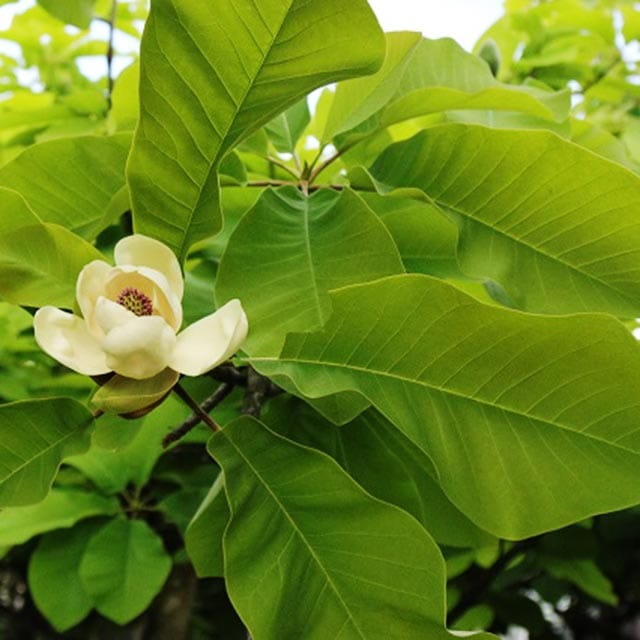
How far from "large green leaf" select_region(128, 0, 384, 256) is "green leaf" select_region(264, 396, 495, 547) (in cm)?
22

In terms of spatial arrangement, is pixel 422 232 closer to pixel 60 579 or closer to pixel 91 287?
pixel 91 287

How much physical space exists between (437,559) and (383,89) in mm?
358

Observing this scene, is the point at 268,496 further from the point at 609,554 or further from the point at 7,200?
the point at 609,554

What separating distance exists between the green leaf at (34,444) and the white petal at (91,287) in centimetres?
7

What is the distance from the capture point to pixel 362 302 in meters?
0.51

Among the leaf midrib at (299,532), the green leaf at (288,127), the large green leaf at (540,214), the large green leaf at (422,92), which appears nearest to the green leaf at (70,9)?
the green leaf at (288,127)

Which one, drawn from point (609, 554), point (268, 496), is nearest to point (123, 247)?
point (268, 496)

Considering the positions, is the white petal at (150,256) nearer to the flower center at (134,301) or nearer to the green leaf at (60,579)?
the flower center at (134,301)

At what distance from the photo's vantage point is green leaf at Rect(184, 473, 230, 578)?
2.08 ft

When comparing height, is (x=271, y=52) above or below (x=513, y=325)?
above

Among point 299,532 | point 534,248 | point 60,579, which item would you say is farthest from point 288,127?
point 60,579

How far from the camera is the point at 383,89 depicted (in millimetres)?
670

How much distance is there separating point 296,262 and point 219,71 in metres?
0.15

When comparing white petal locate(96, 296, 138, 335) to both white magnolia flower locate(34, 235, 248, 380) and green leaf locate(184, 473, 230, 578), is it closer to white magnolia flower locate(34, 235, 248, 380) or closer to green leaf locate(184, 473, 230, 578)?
white magnolia flower locate(34, 235, 248, 380)
